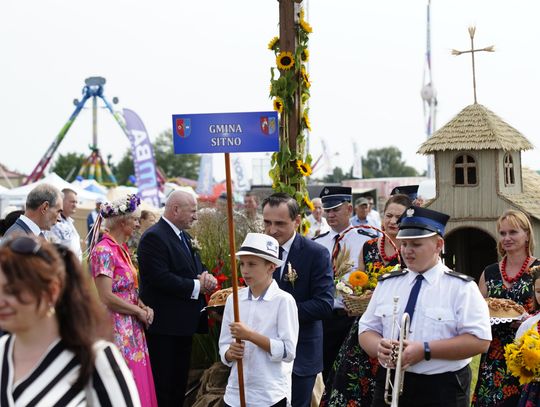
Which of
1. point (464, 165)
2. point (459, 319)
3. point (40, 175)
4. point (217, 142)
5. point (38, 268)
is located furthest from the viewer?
point (40, 175)

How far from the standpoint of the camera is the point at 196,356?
382 inches

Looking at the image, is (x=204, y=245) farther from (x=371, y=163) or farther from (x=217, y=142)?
(x=371, y=163)

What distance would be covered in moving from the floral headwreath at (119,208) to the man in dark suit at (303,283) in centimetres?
117

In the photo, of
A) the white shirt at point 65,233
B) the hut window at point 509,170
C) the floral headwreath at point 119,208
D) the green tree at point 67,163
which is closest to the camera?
the floral headwreath at point 119,208

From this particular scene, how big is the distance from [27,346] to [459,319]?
2.85 m

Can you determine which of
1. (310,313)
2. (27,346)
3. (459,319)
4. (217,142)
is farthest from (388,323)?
(27,346)

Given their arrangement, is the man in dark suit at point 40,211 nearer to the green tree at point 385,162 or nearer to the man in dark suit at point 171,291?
the man in dark suit at point 171,291

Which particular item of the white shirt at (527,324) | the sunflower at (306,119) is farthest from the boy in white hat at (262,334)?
the sunflower at (306,119)

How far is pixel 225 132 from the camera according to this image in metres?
7.29

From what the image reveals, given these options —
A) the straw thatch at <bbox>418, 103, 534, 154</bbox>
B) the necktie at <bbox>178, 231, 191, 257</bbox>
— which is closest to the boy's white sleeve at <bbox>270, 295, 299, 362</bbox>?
the necktie at <bbox>178, 231, 191, 257</bbox>

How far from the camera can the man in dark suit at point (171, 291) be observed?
8227mm

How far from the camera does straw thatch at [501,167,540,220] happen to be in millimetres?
18328

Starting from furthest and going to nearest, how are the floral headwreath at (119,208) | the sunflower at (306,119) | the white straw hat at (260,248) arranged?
the sunflower at (306,119)
the floral headwreath at (119,208)
the white straw hat at (260,248)

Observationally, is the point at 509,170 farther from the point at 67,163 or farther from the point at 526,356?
the point at 67,163
